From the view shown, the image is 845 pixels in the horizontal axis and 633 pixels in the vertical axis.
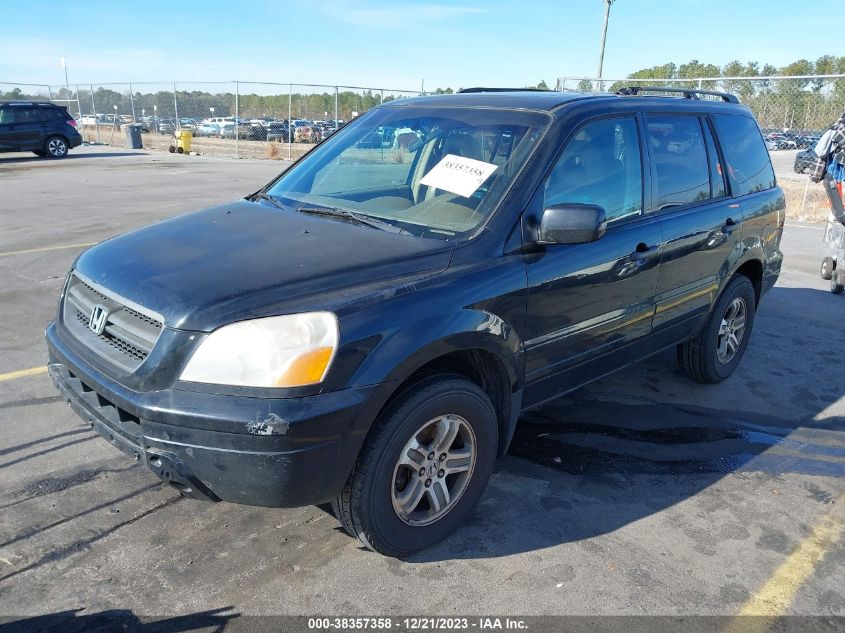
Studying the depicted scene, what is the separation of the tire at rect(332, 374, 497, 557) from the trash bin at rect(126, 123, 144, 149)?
89.2ft

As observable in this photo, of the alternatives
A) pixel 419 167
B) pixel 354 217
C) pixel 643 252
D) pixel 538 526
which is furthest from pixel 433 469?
pixel 643 252

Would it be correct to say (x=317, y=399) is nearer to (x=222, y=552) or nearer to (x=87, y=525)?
(x=222, y=552)

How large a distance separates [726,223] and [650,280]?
104cm

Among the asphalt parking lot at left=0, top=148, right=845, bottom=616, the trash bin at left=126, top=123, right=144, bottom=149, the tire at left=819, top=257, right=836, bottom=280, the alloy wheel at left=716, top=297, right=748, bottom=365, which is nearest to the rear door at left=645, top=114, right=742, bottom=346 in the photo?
the alloy wheel at left=716, top=297, right=748, bottom=365

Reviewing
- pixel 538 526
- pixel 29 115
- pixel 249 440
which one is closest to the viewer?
pixel 249 440

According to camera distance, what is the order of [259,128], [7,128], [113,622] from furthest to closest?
[259,128], [7,128], [113,622]

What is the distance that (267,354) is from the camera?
2.40 m

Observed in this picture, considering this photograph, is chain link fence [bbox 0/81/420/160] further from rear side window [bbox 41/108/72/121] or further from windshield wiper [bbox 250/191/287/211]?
windshield wiper [bbox 250/191/287/211]

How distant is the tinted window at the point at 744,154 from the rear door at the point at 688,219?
0.55ft

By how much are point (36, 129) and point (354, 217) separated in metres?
21.3

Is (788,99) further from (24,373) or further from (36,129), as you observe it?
(36,129)

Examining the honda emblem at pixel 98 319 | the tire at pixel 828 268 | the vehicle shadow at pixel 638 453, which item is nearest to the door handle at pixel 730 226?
the vehicle shadow at pixel 638 453

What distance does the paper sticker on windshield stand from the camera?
3293mm

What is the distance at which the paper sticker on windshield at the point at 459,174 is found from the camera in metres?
3.29
